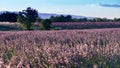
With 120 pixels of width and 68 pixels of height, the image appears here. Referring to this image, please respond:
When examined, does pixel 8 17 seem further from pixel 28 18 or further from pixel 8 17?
pixel 28 18

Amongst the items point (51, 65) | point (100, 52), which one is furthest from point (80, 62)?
point (100, 52)

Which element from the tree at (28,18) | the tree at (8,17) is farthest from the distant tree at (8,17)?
the tree at (28,18)

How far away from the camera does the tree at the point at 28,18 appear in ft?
114

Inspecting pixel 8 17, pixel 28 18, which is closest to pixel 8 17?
pixel 8 17

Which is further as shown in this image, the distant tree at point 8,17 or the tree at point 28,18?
the distant tree at point 8,17

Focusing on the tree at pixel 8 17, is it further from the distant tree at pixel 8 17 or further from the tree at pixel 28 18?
the tree at pixel 28 18

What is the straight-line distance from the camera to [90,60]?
16.7 ft

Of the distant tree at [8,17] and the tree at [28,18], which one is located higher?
the tree at [28,18]

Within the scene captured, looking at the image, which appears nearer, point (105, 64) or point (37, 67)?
point (37, 67)

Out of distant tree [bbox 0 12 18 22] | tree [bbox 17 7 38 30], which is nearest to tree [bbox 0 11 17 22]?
distant tree [bbox 0 12 18 22]

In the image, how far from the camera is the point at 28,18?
34.9 metres

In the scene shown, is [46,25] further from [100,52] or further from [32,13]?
[100,52]

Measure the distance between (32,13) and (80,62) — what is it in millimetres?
31380

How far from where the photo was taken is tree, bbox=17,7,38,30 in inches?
1372
